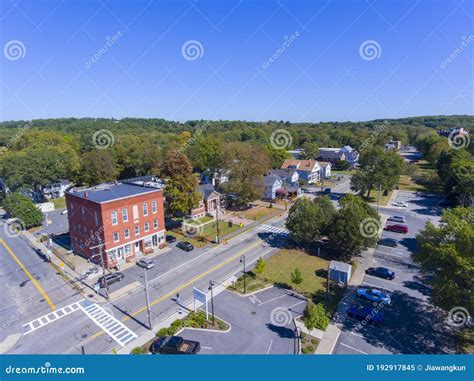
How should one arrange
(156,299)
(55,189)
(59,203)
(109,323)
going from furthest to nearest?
(55,189) → (59,203) → (156,299) → (109,323)

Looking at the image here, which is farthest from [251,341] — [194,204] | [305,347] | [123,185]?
[123,185]

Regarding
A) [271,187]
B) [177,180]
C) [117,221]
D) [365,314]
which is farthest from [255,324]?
[271,187]

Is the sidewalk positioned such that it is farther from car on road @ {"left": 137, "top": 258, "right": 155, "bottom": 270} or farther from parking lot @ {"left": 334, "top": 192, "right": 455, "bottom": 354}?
car on road @ {"left": 137, "top": 258, "right": 155, "bottom": 270}

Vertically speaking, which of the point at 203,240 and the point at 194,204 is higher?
the point at 194,204

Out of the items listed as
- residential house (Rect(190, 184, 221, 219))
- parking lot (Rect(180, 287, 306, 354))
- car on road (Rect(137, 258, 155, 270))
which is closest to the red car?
parking lot (Rect(180, 287, 306, 354))

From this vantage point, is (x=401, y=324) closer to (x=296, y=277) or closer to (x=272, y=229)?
(x=296, y=277)

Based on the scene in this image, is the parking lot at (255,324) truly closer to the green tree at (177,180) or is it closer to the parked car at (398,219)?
the green tree at (177,180)

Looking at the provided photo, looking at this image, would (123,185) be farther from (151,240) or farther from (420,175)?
(420,175)

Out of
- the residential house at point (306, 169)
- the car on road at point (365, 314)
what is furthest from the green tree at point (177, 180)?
the residential house at point (306, 169)
